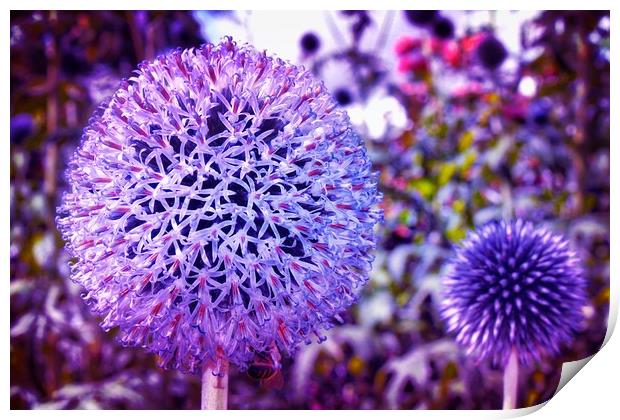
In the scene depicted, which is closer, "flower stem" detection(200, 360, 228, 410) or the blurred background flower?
"flower stem" detection(200, 360, 228, 410)

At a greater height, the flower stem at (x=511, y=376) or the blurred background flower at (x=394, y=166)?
the blurred background flower at (x=394, y=166)

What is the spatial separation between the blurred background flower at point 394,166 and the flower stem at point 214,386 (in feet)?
1.39

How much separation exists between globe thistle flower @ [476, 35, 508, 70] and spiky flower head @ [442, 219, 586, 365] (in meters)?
0.38

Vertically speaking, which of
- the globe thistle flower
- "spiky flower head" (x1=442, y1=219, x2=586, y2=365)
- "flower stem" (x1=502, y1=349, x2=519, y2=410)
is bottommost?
"flower stem" (x1=502, y1=349, x2=519, y2=410)

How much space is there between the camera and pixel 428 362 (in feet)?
6.00

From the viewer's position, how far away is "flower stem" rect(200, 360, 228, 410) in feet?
4.34

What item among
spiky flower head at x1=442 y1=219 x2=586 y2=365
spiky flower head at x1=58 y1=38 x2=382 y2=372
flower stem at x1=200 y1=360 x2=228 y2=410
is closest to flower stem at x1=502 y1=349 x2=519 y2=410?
spiky flower head at x1=442 y1=219 x2=586 y2=365

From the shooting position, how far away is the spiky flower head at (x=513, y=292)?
1.74 meters

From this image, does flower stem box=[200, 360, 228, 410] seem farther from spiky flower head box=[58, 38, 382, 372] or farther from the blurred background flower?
the blurred background flower

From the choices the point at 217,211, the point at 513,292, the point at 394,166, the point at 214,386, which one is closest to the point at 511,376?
the point at 513,292

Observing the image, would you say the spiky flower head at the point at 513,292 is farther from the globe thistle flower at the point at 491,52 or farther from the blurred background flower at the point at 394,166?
the globe thistle flower at the point at 491,52

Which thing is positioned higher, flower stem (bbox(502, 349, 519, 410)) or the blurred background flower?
the blurred background flower

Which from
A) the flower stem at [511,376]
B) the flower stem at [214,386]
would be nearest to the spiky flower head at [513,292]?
the flower stem at [511,376]

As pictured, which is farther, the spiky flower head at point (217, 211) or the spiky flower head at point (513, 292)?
the spiky flower head at point (513, 292)
